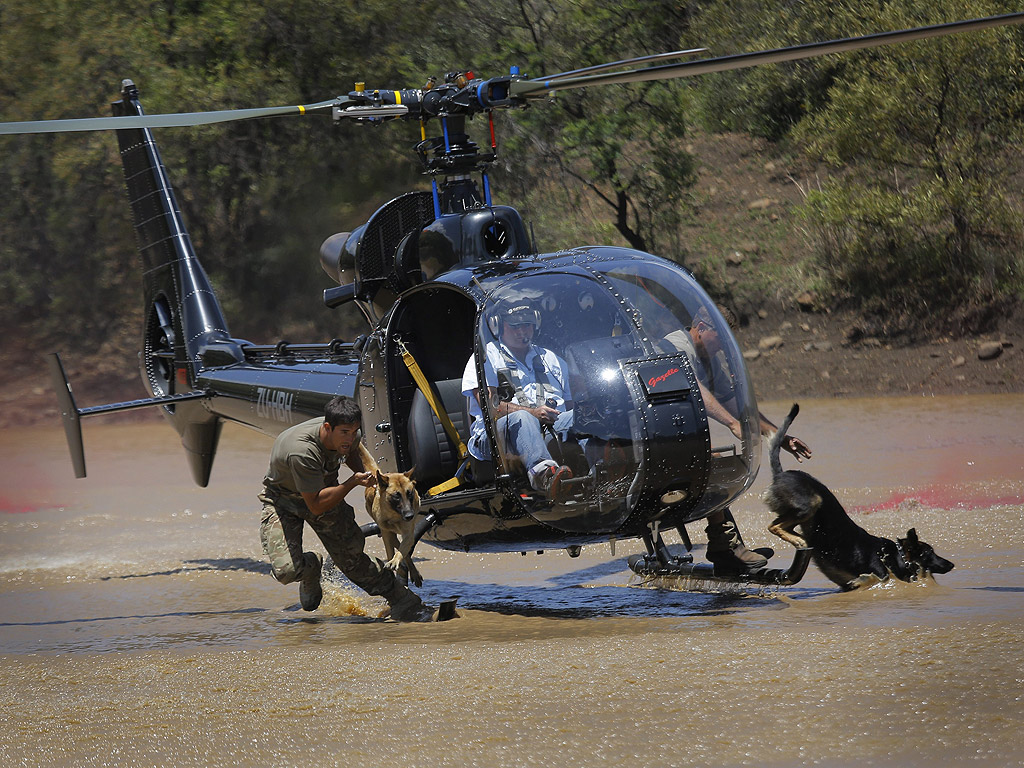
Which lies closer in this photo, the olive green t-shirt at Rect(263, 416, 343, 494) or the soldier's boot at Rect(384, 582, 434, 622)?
the olive green t-shirt at Rect(263, 416, 343, 494)

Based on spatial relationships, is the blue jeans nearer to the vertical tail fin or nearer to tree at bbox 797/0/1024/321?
the vertical tail fin

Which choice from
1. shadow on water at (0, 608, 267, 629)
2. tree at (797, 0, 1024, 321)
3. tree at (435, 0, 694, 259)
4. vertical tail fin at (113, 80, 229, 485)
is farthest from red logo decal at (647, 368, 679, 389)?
tree at (435, 0, 694, 259)

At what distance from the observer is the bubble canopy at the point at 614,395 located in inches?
224

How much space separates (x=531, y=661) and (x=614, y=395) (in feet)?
4.34

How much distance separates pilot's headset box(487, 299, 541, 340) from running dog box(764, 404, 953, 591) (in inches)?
58.7

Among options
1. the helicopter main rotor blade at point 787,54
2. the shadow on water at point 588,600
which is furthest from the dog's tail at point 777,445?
the helicopter main rotor blade at point 787,54

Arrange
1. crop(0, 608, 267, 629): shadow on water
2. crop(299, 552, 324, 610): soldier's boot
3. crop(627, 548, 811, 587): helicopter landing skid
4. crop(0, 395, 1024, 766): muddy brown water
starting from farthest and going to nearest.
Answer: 1. crop(0, 608, 267, 629): shadow on water
2. crop(299, 552, 324, 610): soldier's boot
3. crop(627, 548, 811, 587): helicopter landing skid
4. crop(0, 395, 1024, 766): muddy brown water

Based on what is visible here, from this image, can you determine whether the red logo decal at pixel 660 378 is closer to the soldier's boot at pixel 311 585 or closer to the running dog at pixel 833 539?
the running dog at pixel 833 539

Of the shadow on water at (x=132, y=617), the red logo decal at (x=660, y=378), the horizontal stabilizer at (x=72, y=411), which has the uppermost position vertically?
the horizontal stabilizer at (x=72, y=411)

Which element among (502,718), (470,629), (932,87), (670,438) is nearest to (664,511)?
(670,438)

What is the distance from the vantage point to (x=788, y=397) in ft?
54.8

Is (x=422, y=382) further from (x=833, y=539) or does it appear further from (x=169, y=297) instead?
(x=169, y=297)

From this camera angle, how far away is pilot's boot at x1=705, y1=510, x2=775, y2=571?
21.7ft

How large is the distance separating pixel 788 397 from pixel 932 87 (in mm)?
5162
